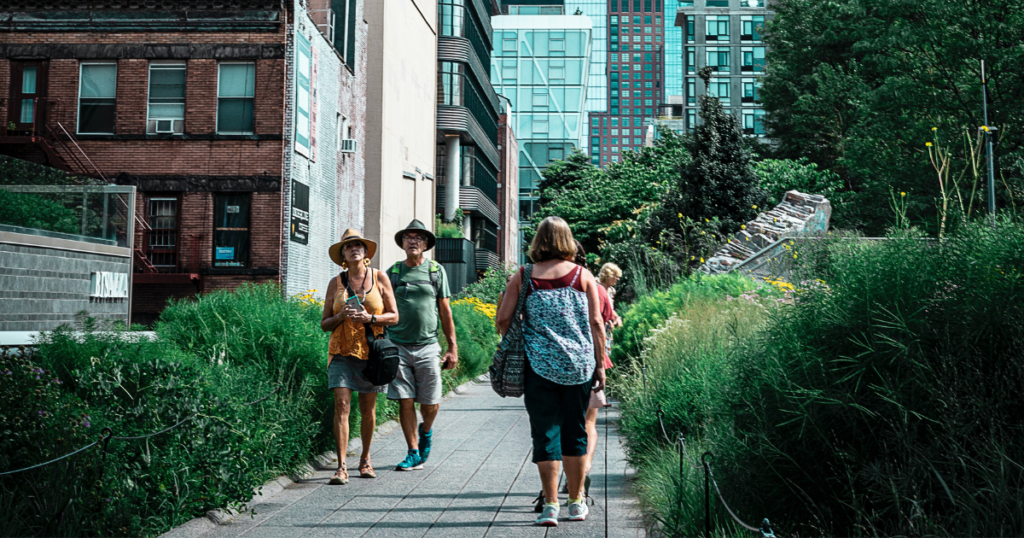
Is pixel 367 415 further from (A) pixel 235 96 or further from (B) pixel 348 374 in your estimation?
(A) pixel 235 96

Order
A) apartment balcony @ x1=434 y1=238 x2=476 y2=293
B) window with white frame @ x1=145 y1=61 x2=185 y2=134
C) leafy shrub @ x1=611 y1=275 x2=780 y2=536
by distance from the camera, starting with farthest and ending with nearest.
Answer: apartment balcony @ x1=434 y1=238 x2=476 y2=293, window with white frame @ x1=145 y1=61 x2=185 y2=134, leafy shrub @ x1=611 y1=275 x2=780 y2=536

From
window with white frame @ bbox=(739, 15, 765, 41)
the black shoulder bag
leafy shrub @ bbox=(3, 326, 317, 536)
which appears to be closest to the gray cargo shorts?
leafy shrub @ bbox=(3, 326, 317, 536)

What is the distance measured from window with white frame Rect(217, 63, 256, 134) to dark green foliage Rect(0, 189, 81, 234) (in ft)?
43.0

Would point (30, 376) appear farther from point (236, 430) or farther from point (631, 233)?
point (631, 233)

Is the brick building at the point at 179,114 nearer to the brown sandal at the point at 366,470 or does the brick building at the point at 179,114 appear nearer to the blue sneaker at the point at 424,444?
the blue sneaker at the point at 424,444

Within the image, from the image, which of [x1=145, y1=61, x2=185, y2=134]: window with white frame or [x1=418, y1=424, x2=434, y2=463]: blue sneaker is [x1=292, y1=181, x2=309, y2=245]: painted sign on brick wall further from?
[x1=418, y1=424, x2=434, y2=463]: blue sneaker

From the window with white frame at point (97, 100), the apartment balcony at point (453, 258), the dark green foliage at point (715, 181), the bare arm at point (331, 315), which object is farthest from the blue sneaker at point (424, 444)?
the apartment balcony at point (453, 258)

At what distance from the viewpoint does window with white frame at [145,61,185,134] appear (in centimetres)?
2652

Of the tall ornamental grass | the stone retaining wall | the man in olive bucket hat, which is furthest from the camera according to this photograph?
the stone retaining wall

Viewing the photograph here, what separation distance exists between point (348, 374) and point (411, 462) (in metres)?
1.13

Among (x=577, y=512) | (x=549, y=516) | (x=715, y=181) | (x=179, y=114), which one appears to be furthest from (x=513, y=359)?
(x=715, y=181)

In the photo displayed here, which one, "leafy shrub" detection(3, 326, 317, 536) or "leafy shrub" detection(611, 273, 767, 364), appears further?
"leafy shrub" detection(611, 273, 767, 364)

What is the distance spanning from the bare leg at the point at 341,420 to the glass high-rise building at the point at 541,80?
103 m

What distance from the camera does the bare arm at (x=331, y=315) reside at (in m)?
8.04
